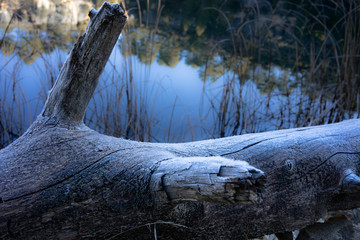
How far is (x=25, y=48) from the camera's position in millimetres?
2723

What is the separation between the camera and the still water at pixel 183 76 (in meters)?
2.27

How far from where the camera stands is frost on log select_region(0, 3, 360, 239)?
2.52 ft

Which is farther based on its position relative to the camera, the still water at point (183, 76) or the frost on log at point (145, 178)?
the still water at point (183, 76)

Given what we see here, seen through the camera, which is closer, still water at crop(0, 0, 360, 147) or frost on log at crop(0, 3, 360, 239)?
frost on log at crop(0, 3, 360, 239)

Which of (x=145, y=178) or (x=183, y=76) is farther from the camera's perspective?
(x=183, y=76)

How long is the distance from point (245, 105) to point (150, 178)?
179cm

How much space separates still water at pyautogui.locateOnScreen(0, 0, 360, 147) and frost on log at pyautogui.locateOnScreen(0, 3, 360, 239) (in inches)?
35.5

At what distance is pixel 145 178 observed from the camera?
0.83 metres

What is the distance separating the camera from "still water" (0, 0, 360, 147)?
7.45 ft

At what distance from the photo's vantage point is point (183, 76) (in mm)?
3441

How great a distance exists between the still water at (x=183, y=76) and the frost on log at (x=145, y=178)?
903mm

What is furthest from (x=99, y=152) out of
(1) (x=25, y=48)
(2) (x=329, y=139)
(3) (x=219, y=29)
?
(3) (x=219, y=29)

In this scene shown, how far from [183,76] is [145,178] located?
2.67m

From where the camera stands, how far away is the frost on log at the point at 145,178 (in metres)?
0.77
